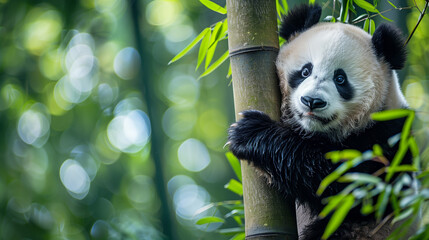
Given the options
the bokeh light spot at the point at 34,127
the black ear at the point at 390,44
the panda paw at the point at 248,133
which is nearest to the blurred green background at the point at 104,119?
the bokeh light spot at the point at 34,127

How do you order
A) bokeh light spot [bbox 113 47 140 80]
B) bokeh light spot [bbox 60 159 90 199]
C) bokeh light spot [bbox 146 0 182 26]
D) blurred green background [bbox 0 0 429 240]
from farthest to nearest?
1. bokeh light spot [bbox 146 0 182 26]
2. bokeh light spot [bbox 113 47 140 80]
3. bokeh light spot [bbox 60 159 90 199]
4. blurred green background [bbox 0 0 429 240]

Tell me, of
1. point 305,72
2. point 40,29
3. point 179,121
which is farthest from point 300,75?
point 179,121

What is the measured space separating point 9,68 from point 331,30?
5816 mm

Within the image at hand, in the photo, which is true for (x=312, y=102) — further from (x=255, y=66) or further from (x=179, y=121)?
(x=179, y=121)

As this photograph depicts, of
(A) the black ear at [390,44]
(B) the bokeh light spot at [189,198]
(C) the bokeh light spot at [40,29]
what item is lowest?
(B) the bokeh light spot at [189,198]

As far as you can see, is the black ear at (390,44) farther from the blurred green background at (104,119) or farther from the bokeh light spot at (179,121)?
the bokeh light spot at (179,121)

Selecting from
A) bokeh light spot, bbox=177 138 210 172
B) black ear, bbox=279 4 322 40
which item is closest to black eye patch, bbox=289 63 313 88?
black ear, bbox=279 4 322 40

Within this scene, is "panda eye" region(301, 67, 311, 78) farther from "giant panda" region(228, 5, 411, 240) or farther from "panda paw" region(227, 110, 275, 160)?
"panda paw" region(227, 110, 275, 160)

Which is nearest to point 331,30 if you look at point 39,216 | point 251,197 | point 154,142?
point 251,197

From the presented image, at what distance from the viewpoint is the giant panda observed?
2.53 m

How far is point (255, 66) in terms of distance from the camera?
2352mm

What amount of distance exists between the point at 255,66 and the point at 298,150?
57 centimetres

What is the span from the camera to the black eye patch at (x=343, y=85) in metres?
2.66

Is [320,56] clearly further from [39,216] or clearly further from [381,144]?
[39,216]
